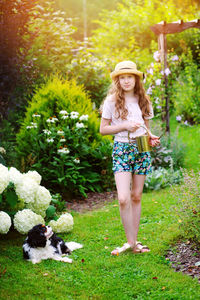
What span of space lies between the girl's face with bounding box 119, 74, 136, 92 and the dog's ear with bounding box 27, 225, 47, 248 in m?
1.56

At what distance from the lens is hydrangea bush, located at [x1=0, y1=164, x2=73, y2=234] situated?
395cm

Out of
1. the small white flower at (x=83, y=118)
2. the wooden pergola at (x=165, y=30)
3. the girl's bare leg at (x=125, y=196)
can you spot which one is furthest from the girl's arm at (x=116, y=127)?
the wooden pergola at (x=165, y=30)

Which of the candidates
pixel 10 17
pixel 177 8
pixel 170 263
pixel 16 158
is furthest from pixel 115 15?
pixel 170 263

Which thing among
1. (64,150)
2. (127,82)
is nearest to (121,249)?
(127,82)

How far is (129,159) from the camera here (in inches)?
140

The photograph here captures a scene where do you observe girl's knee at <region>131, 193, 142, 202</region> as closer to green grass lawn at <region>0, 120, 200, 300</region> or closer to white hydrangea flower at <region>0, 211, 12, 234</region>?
green grass lawn at <region>0, 120, 200, 300</region>

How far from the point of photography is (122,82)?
3.60 m

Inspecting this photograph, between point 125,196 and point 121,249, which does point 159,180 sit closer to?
point 121,249

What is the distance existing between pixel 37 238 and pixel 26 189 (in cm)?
63

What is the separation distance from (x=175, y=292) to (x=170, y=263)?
55 centimetres

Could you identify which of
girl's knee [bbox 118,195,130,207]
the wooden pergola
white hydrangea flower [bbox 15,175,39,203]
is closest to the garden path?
girl's knee [bbox 118,195,130,207]

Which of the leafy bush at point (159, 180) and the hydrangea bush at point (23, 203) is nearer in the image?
the hydrangea bush at point (23, 203)

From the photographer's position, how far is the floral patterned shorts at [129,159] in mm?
3555

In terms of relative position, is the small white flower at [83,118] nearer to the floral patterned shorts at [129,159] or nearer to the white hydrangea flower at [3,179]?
the white hydrangea flower at [3,179]
